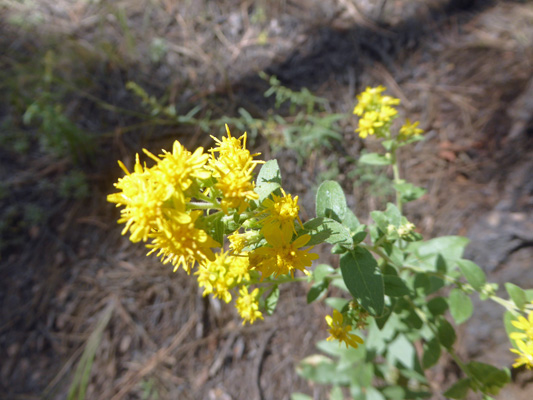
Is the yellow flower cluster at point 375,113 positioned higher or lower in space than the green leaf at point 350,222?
higher

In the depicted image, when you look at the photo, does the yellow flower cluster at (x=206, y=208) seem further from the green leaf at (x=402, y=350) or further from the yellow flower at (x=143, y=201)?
the green leaf at (x=402, y=350)

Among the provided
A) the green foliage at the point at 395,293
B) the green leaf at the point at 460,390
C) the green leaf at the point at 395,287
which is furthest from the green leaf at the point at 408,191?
the green leaf at the point at 460,390

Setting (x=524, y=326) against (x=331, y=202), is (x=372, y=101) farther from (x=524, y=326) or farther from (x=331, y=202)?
(x=524, y=326)

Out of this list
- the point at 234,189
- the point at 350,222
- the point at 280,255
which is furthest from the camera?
the point at 350,222

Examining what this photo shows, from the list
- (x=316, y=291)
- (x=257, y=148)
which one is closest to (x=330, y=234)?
(x=316, y=291)

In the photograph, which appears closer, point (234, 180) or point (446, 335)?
point (234, 180)

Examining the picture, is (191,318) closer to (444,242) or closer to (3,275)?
(3,275)

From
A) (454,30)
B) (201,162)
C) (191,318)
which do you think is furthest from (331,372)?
(454,30)
